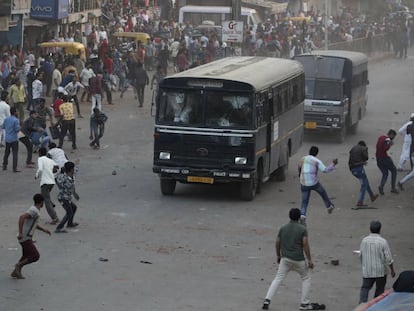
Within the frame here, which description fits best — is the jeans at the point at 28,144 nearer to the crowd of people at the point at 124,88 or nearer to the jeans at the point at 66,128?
the crowd of people at the point at 124,88

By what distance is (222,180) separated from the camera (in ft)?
77.0

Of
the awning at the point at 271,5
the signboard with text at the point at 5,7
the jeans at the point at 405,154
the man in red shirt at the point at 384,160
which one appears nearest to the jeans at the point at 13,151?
the man in red shirt at the point at 384,160

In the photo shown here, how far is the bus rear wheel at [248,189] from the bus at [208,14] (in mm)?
40008

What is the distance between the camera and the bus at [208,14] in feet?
210

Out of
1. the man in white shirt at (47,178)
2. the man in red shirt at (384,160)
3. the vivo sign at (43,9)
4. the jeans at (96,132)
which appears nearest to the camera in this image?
the man in white shirt at (47,178)

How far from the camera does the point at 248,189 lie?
23.9 meters

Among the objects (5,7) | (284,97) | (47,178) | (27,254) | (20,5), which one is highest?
(20,5)

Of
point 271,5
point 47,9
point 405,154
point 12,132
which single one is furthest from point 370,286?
point 271,5

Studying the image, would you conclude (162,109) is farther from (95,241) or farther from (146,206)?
(95,241)

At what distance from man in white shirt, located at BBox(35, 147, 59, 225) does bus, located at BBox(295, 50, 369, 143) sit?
14173 millimetres

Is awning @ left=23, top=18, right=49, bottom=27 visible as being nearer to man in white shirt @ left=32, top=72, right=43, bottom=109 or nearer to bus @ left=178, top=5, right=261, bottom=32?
man in white shirt @ left=32, top=72, right=43, bottom=109

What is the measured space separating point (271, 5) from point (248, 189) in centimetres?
5034

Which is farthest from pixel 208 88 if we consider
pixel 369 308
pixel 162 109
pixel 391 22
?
pixel 391 22

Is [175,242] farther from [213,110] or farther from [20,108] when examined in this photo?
[20,108]
